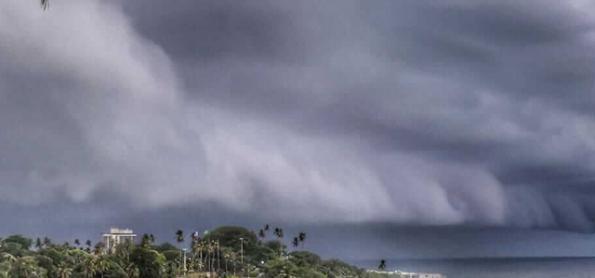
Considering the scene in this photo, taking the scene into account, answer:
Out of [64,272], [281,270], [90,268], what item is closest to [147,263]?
[90,268]

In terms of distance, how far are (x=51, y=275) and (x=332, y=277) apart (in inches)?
2692

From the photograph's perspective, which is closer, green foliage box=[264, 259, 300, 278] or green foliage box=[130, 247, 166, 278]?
green foliage box=[130, 247, 166, 278]

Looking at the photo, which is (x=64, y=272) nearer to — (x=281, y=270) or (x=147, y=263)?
(x=147, y=263)

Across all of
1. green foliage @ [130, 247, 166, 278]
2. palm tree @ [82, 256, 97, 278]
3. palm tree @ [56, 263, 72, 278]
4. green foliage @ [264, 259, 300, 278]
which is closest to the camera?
palm tree @ [82, 256, 97, 278]

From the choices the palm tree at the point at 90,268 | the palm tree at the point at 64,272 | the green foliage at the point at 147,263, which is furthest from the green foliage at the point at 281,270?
the palm tree at the point at 64,272

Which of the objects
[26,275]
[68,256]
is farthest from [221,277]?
[26,275]

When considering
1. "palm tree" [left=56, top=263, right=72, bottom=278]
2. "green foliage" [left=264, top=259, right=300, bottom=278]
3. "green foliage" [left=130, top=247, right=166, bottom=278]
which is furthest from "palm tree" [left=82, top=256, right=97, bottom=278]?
"green foliage" [left=264, top=259, right=300, bottom=278]

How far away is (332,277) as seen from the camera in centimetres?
19612

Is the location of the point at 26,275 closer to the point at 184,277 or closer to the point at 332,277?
the point at 184,277

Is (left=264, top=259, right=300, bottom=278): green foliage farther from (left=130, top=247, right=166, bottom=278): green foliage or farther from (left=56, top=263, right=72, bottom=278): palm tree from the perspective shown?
(left=56, top=263, right=72, bottom=278): palm tree

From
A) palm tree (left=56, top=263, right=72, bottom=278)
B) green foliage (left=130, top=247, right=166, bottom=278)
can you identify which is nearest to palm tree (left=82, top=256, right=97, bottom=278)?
palm tree (left=56, top=263, right=72, bottom=278)

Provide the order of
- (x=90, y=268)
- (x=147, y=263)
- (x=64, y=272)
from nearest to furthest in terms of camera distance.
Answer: (x=90, y=268), (x=64, y=272), (x=147, y=263)

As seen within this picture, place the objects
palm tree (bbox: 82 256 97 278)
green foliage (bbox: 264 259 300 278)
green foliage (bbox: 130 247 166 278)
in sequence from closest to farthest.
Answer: palm tree (bbox: 82 256 97 278)
green foliage (bbox: 130 247 166 278)
green foliage (bbox: 264 259 300 278)

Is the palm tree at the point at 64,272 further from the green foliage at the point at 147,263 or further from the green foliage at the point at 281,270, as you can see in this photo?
the green foliage at the point at 281,270
